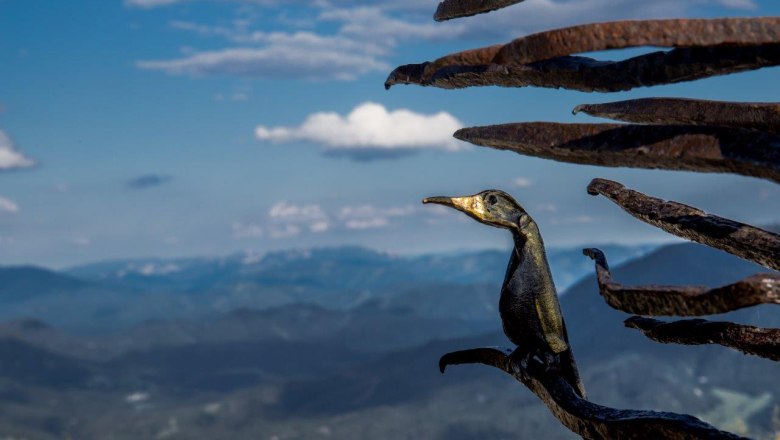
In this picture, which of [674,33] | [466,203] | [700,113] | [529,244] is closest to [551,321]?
[529,244]

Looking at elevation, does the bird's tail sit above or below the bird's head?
below

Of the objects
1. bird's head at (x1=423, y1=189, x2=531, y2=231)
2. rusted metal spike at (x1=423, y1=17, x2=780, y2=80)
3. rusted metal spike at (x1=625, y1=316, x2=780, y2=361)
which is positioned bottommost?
rusted metal spike at (x1=625, y1=316, x2=780, y2=361)

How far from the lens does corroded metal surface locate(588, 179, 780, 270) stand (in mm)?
5207

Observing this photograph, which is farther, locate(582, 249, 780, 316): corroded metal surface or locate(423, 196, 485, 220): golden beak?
locate(423, 196, 485, 220): golden beak

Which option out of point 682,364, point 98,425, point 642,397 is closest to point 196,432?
point 98,425

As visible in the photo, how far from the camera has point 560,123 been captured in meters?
5.43

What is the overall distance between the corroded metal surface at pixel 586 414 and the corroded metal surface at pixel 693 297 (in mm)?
725

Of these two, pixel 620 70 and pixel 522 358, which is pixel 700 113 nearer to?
pixel 620 70

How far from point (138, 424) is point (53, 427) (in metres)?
21.1

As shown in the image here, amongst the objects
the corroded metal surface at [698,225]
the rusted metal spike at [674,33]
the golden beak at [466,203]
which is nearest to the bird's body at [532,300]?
the golden beak at [466,203]

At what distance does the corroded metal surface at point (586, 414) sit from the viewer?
501cm

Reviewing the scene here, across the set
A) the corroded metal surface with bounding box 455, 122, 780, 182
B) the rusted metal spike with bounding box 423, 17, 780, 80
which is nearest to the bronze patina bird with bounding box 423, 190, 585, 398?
the corroded metal surface with bounding box 455, 122, 780, 182

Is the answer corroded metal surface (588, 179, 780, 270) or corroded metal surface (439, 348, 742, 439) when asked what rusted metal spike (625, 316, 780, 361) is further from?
corroded metal surface (439, 348, 742, 439)

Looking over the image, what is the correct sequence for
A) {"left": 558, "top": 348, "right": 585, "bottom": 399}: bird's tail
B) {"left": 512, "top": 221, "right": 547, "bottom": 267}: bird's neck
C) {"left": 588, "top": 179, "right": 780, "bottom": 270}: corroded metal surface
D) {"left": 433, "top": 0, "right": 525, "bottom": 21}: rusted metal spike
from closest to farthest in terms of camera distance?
{"left": 588, "top": 179, "right": 780, "bottom": 270}: corroded metal surface → {"left": 433, "top": 0, "right": 525, "bottom": 21}: rusted metal spike → {"left": 512, "top": 221, "right": 547, "bottom": 267}: bird's neck → {"left": 558, "top": 348, "right": 585, "bottom": 399}: bird's tail
